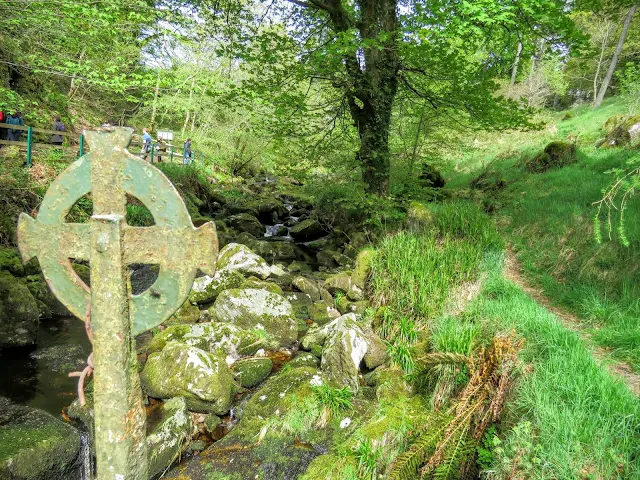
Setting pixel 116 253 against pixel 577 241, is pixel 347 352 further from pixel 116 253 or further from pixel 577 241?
pixel 577 241

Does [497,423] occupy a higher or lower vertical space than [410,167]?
lower

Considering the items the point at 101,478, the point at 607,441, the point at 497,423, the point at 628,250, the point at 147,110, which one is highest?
the point at 147,110

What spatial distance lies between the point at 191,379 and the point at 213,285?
2.96 m

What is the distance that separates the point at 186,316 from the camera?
6500mm

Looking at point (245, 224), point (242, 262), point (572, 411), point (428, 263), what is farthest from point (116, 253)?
point (245, 224)

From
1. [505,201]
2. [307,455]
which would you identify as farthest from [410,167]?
[307,455]

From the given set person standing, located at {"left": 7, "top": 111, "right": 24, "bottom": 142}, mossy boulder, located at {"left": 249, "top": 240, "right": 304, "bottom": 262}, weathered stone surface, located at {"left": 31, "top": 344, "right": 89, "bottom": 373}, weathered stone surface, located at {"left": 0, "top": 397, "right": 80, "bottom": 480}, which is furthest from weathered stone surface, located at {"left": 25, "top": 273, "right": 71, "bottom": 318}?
person standing, located at {"left": 7, "top": 111, "right": 24, "bottom": 142}

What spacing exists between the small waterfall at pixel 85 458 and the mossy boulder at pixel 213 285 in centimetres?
304

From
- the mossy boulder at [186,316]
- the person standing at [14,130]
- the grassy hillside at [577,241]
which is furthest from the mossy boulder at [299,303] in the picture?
the person standing at [14,130]

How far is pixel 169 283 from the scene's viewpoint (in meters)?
1.44

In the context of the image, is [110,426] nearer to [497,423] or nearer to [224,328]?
[497,423]

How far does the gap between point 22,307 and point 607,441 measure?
758cm

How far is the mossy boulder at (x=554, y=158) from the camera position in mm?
11141

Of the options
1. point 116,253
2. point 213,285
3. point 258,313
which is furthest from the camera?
point 213,285
